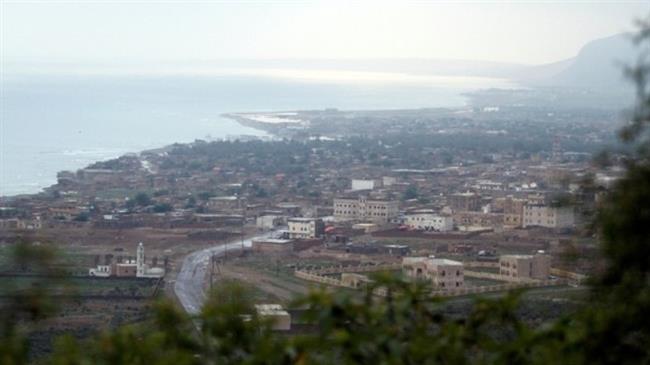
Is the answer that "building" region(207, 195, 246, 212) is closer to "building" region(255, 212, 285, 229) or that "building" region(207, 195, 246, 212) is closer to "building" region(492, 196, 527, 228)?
"building" region(255, 212, 285, 229)

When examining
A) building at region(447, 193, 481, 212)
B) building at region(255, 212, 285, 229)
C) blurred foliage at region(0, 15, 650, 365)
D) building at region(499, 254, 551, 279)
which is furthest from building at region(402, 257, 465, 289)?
building at region(447, 193, 481, 212)

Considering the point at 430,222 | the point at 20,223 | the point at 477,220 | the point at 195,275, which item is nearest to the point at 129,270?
the point at 195,275

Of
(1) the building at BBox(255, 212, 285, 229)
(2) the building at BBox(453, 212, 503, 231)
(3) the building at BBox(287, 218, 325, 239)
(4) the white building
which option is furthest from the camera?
(4) the white building

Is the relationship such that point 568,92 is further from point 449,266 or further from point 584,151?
point 449,266

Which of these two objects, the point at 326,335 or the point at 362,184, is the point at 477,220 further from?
the point at 326,335

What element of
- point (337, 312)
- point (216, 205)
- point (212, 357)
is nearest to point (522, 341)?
point (337, 312)
